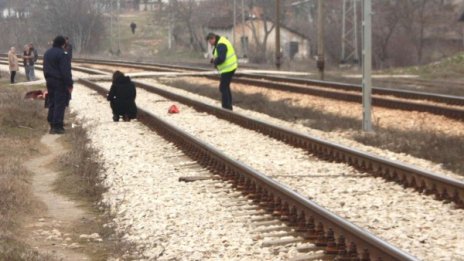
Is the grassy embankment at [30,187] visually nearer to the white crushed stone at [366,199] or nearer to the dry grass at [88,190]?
the dry grass at [88,190]

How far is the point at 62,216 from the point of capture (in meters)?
9.23

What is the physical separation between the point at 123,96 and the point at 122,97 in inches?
1.8

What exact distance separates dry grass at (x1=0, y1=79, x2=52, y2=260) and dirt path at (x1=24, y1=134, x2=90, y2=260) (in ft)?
0.50

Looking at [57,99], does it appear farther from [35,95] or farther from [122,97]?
[35,95]

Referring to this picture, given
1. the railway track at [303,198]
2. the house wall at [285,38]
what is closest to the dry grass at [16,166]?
the railway track at [303,198]

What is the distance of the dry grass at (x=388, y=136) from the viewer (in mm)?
12297

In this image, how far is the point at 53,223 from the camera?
Answer: 8852 mm

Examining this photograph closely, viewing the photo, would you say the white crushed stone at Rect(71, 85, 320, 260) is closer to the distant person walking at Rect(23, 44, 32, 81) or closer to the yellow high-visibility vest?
the yellow high-visibility vest

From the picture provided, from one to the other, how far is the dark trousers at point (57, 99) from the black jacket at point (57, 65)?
0.40ft

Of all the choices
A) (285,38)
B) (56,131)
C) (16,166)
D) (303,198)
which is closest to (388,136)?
(16,166)

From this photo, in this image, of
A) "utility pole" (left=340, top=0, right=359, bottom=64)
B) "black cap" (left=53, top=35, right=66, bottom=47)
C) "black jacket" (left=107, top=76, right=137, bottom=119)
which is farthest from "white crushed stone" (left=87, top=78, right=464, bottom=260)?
"utility pole" (left=340, top=0, right=359, bottom=64)

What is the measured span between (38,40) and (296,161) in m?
88.9

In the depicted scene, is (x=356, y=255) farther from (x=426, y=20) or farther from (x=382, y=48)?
(x=426, y=20)

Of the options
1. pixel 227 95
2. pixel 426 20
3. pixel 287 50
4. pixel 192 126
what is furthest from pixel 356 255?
pixel 287 50
